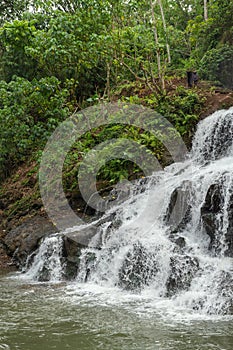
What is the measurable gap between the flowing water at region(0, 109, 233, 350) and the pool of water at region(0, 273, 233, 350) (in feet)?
0.04

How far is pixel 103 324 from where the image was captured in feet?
18.6

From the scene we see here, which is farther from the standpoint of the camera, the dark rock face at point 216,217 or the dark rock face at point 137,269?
the dark rock face at point 216,217

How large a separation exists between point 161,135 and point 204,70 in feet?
19.7

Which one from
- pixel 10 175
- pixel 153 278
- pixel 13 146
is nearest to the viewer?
pixel 153 278

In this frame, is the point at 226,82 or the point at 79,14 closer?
the point at 79,14

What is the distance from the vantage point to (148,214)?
31.7ft

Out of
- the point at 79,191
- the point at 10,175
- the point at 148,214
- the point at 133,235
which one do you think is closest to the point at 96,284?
the point at 133,235

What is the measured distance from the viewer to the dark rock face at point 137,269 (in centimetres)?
770

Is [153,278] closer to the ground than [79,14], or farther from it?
closer to the ground

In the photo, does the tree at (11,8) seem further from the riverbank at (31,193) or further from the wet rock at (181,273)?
the wet rock at (181,273)

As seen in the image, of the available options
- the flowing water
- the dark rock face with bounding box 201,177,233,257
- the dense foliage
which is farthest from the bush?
the dark rock face with bounding box 201,177,233,257

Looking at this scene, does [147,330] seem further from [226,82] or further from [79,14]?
[226,82]

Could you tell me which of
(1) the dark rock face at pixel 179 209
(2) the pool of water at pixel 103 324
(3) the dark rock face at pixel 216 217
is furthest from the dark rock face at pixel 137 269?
(3) the dark rock face at pixel 216 217

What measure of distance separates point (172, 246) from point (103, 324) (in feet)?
8.77
